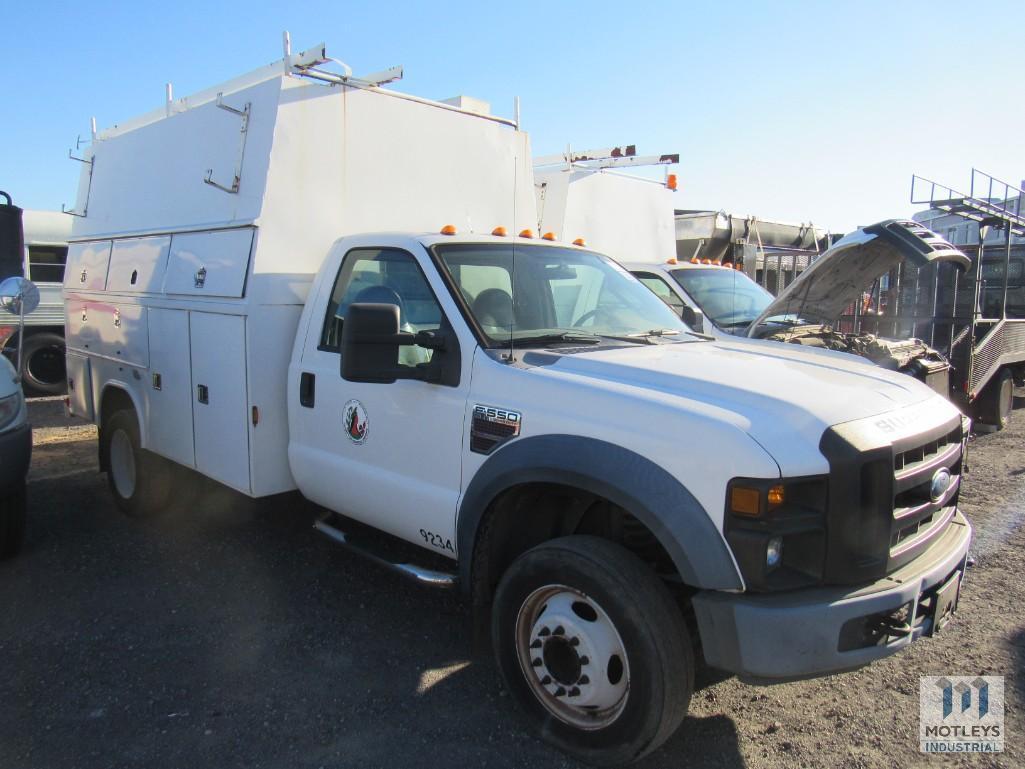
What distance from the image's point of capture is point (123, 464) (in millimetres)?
5914

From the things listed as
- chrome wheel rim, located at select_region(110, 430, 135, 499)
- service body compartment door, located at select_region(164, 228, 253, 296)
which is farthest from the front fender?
chrome wheel rim, located at select_region(110, 430, 135, 499)

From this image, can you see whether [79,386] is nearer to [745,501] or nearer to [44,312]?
[745,501]

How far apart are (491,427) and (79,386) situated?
4.80 meters

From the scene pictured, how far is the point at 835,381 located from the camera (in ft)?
10.4

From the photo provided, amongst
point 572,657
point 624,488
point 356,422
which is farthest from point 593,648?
point 356,422

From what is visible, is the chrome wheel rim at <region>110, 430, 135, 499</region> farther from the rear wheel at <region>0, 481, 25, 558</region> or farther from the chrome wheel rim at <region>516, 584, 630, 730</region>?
the chrome wheel rim at <region>516, 584, 630, 730</region>

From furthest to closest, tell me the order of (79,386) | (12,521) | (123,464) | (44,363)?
(44,363), (79,386), (123,464), (12,521)

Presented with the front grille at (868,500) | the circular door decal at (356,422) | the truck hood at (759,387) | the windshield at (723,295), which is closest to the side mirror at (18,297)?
the circular door decal at (356,422)

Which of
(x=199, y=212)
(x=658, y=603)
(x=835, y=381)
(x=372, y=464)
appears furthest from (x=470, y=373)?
(x=199, y=212)

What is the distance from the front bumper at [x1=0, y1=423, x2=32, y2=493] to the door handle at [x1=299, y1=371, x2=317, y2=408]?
1.80m

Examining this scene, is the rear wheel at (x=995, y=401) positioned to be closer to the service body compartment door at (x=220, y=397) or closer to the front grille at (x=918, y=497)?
the front grille at (x=918, y=497)

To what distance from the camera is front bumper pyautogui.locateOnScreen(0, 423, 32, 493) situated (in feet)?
14.8

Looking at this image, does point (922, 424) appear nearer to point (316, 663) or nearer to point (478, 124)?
point (316, 663)

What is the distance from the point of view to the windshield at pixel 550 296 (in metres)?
3.65
